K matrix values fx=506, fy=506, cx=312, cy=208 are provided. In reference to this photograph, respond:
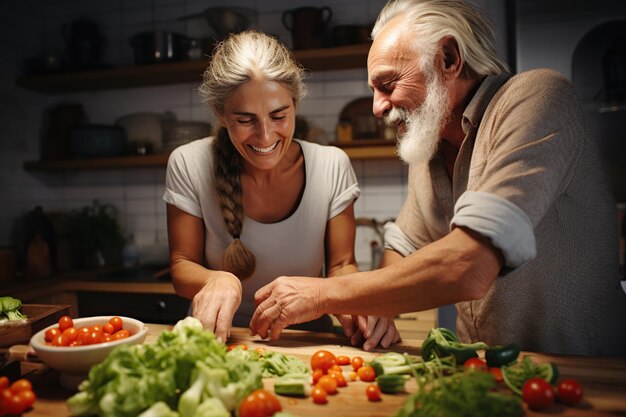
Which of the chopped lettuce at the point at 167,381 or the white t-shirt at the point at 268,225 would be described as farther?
the white t-shirt at the point at 268,225

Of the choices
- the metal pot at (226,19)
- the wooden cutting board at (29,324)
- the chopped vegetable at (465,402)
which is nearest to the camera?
the chopped vegetable at (465,402)

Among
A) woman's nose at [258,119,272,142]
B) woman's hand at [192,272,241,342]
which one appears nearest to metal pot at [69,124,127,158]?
woman's nose at [258,119,272,142]

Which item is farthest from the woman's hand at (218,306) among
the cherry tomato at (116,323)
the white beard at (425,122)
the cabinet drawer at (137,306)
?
the cabinet drawer at (137,306)

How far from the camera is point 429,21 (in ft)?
4.97

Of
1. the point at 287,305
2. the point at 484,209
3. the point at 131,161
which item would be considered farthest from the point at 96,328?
the point at 131,161

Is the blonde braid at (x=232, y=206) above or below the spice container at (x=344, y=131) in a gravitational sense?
below

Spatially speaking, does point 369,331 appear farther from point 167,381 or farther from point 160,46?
point 160,46

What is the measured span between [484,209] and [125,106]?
3361 mm

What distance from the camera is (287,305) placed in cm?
134

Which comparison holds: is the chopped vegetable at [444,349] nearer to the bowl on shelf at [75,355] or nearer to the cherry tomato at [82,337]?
the bowl on shelf at [75,355]

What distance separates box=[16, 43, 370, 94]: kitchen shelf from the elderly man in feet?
4.96

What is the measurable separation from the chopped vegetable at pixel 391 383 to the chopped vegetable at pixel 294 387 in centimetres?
15

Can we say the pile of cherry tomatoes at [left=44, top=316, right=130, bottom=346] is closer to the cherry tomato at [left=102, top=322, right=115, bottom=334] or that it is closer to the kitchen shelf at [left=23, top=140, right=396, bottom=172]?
the cherry tomato at [left=102, top=322, right=115, bottom=334]

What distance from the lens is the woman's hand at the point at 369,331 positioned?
1.37m
